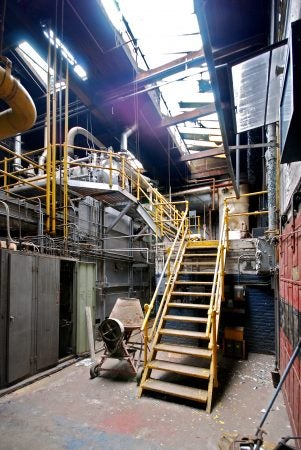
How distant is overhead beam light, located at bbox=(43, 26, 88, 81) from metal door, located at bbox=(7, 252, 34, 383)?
5.34 m

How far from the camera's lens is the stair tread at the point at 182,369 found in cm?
437

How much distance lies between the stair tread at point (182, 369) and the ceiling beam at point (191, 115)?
724cm

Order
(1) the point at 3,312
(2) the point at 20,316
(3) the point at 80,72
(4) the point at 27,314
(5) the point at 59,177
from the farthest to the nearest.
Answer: (3) the point at 80,72 < (5) the point at 59,177 < (4) the point at 27,314 < (2) the point at 20,316 < (1) the point at 3,312

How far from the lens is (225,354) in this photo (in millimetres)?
6535

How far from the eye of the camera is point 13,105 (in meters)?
4.48

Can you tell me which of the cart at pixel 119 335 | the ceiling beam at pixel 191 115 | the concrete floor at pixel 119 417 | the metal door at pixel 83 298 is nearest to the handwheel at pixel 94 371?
the cart at pixel 119 335

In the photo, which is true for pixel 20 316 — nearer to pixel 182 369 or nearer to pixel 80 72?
pixel 182 369

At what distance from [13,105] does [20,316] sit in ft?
11.7

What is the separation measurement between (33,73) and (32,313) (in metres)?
7.41

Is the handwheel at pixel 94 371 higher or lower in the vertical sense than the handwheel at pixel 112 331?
lower

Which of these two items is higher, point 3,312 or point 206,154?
point 206,154

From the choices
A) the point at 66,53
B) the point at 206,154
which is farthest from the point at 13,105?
the point at 206,154

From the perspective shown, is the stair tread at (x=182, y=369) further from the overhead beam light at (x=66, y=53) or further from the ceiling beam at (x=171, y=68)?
the overhead beam light at (x=66, y=53)

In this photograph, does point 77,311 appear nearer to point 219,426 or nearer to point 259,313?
point 219,426
